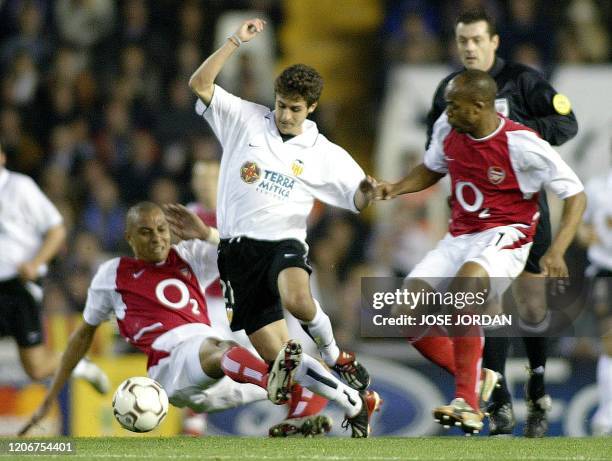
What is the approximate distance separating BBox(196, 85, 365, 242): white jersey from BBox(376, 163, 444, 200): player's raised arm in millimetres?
265

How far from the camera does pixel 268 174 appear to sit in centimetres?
715

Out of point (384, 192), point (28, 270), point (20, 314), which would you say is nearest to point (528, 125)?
point (384, 192)

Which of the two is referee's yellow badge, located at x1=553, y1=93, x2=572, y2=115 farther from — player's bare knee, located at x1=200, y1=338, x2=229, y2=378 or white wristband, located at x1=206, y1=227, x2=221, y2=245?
player's bare knee, located at x1=200, y1=338, x2=229, y2=378

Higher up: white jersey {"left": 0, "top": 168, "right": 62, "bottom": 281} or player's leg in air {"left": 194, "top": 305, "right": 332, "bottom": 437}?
white jersey {"left": 0, "top": 168, "right": 62, "bottom": 281}

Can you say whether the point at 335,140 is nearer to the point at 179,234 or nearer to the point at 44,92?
the point at 44,92

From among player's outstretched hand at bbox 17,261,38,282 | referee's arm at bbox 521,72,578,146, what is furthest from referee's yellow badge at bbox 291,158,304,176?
player's outstretched hand at bbox 17,261,38,282

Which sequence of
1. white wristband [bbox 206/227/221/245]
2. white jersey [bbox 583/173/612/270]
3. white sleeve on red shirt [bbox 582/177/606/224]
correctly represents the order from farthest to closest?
white sleeve on red shirt [bbox 582/177/606/224]
white jersey [bbox 583/173/612/270]
white wristband [bbox 206/227/221/245]

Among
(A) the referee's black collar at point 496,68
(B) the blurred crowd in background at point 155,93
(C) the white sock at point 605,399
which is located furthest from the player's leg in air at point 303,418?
(B) the blurred crowd in background at point 155,93

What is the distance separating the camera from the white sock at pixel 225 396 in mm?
7703

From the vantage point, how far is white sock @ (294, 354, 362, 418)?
6883mm

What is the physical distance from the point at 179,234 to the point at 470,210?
1655 mm

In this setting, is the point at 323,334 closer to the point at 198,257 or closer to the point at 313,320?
the point at 313,320

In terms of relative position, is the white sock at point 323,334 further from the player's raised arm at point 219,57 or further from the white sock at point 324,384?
the player's raised arm at point 219,57

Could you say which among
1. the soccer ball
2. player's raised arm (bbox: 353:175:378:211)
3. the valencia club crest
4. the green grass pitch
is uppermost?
the valencia club crest
